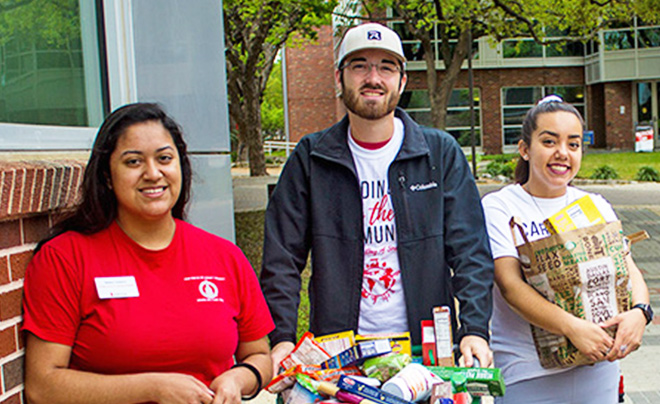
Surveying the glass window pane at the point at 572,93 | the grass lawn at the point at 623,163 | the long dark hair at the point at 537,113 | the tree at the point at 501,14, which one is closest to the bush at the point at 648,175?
the grass lawn at the point at 623,163

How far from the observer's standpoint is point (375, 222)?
9.60 feet

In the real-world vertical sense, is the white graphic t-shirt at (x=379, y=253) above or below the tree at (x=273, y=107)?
below

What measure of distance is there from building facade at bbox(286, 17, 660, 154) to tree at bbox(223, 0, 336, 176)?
10471mm

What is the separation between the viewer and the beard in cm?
287

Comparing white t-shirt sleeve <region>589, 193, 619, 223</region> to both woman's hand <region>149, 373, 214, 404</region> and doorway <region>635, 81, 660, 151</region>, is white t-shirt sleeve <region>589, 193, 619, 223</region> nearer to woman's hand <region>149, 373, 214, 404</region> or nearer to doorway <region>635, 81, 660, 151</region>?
woman's hand <region>149, 373, 214, 404</region>

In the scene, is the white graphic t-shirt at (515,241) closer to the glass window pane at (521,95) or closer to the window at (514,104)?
the window at (514,104)

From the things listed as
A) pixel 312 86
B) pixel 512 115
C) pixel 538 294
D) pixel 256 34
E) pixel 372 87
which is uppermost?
pixel 312 86

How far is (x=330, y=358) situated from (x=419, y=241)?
652 mm

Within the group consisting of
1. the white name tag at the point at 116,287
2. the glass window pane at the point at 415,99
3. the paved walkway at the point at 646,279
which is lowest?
the paved walkway at the point at 646,279

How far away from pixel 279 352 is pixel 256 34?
1525cm

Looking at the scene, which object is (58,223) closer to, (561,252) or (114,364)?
(114,364)

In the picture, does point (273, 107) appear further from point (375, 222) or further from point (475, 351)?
point (475, 351)

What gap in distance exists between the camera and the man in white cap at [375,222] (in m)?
2.86

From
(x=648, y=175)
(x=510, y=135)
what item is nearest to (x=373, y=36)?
(x=648, y=175)
